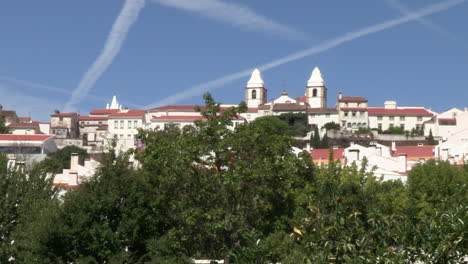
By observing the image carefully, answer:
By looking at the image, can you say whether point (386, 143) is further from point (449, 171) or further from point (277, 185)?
point (277, 185)

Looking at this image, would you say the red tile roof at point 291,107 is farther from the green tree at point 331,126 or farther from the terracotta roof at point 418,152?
the terracotta roof at point 418,152

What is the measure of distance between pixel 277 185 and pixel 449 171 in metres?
23.5

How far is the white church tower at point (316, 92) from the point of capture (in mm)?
158750

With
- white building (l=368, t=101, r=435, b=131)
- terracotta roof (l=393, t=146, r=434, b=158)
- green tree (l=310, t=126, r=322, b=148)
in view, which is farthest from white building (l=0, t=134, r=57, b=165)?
white building (l=368, t=101, r=435, b=131)

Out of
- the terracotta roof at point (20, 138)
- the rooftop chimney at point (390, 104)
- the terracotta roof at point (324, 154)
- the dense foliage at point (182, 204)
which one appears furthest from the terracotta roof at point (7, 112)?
the dense foliage at point (182, 204)

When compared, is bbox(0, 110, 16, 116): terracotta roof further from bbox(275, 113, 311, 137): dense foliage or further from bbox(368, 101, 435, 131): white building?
bbox(368, 101, 435, 131): white building

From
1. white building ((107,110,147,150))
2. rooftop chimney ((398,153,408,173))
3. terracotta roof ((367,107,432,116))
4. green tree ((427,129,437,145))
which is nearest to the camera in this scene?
rooftop chimney ((398,153,408,173))

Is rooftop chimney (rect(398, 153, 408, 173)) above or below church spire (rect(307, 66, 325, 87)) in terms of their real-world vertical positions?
below

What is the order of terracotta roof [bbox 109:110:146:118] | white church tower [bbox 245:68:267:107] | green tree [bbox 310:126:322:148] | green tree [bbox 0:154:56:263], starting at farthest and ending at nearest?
1. white church tower [bbox 245:68:267:107]
2. terracotta roof [bbox 109:110:146:118]
3. green tree [bbox 310:126:322:148]
4. green tree [bbox 0:154:56:263]

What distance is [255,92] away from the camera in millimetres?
168750

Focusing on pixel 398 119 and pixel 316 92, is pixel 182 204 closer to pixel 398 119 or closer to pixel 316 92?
pixel 398 119

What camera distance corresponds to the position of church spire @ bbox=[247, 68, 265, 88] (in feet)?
557

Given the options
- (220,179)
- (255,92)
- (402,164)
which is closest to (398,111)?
(255,92)

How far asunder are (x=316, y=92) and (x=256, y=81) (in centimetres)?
1603
